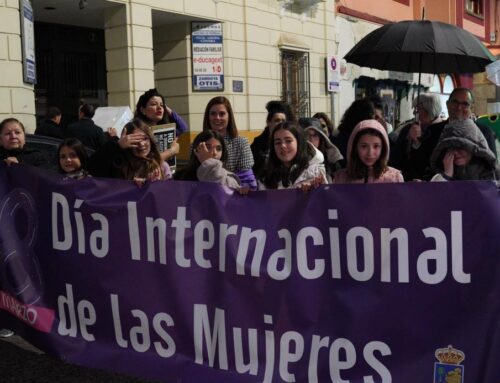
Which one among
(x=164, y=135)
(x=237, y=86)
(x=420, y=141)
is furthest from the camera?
(x=237, y=86)

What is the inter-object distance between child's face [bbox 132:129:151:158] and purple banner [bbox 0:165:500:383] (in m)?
0.55

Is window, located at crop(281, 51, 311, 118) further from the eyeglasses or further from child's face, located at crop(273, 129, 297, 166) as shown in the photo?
child's face, located at crop(273, 129, 297, 166)

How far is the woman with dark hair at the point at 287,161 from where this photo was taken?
13.1ft

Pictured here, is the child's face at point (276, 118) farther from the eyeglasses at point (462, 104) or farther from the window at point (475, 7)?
the window at point (475, 7)

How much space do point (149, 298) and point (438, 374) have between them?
61.7 inches

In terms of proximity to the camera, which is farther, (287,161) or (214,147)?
(214,147)

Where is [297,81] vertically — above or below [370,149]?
above

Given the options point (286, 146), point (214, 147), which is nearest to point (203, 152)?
point (214, 147)

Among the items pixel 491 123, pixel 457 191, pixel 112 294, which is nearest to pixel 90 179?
A: pixel 112 294

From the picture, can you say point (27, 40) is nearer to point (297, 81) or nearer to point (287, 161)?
point (287, 161)

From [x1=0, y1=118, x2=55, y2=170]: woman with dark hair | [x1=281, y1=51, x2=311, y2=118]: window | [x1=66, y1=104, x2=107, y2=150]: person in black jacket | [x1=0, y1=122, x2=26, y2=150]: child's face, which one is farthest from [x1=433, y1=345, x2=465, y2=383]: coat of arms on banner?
[x1=281, y1=51, x2=311, y2=118]: window

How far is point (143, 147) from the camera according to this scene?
434 centimetres

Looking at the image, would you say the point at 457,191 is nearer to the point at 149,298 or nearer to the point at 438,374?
the point at 438,374

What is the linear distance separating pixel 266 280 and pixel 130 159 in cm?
156
